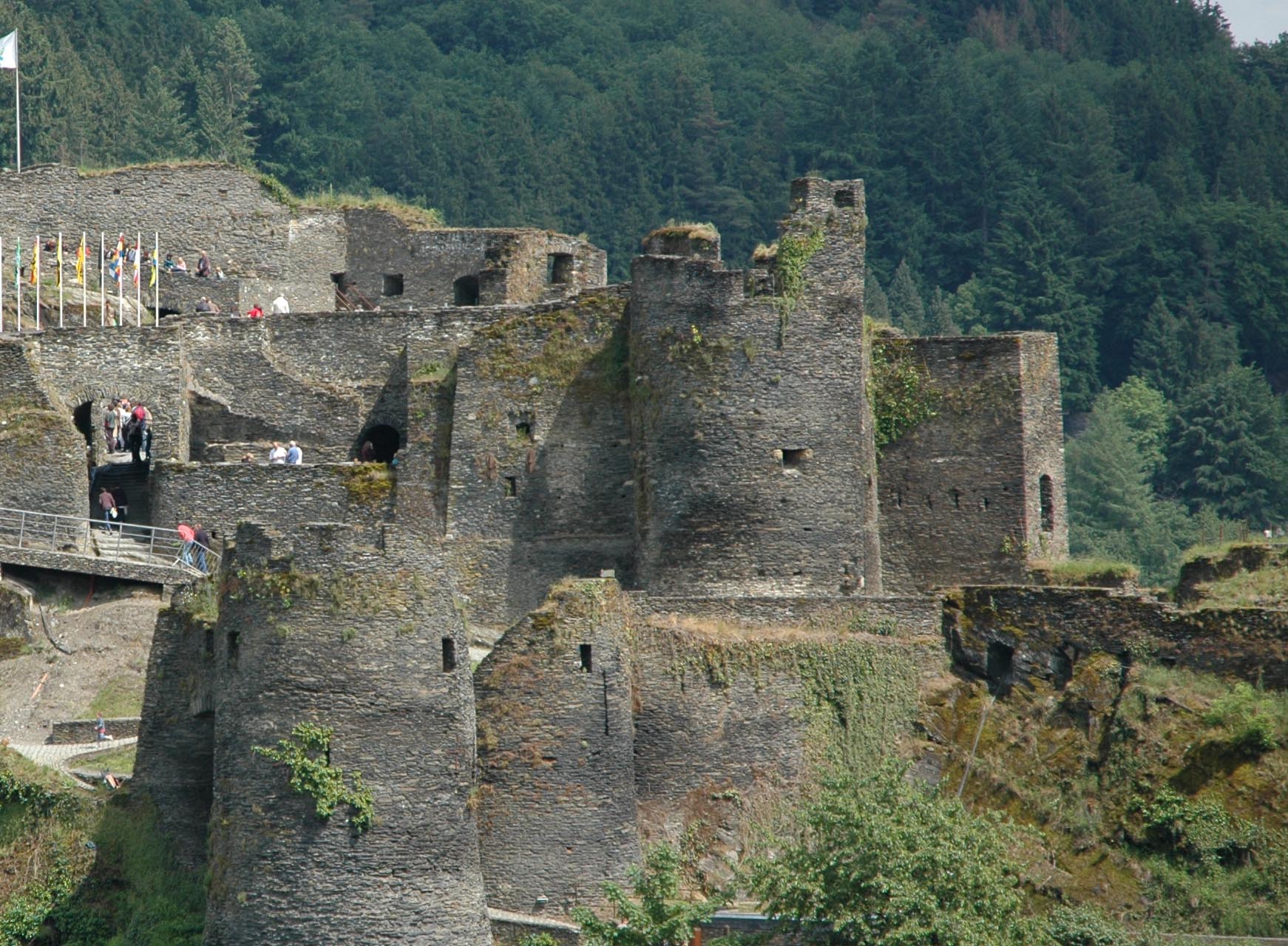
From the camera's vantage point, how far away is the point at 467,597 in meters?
56.6

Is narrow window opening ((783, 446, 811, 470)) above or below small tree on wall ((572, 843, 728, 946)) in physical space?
above

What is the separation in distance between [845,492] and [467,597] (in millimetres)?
7457

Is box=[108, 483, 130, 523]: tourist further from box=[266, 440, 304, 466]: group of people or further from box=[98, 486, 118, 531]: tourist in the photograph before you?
box=[266, 440, 304, 466]: group of people

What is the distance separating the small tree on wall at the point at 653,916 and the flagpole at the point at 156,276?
22597 mm

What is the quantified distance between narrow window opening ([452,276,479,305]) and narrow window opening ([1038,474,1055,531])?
1351 cm

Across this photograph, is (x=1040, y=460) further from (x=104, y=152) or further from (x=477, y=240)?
(x=104, y=152)

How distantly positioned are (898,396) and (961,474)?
192 cm

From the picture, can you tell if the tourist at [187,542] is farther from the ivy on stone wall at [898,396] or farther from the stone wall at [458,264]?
the ivy on stone wall at [898,396]

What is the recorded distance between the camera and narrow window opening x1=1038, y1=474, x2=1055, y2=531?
58719mm

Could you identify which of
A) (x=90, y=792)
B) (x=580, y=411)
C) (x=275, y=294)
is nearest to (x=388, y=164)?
(x=275, y=294)

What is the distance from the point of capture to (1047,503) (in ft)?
193

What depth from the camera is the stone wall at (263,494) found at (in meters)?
56.9

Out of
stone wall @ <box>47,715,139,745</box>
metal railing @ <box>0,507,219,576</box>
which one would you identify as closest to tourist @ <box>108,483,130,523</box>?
metal railing @ <box>0,507,219,576</box>

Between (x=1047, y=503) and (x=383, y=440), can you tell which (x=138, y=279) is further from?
(x=1047, y=503)
